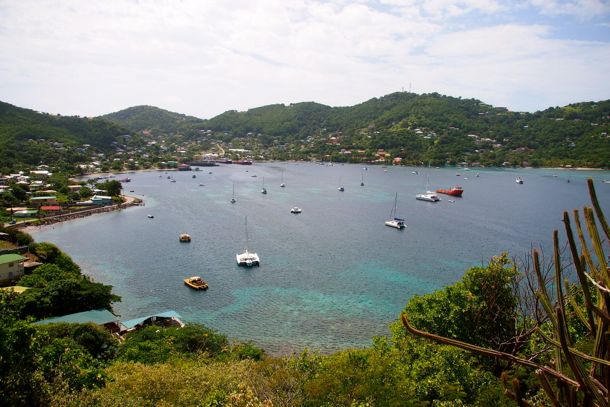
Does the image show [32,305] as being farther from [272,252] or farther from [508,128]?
[508,128]

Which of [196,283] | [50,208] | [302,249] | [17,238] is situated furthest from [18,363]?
[50,208]

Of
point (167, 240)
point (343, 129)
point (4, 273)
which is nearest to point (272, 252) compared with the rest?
point (167, 240)

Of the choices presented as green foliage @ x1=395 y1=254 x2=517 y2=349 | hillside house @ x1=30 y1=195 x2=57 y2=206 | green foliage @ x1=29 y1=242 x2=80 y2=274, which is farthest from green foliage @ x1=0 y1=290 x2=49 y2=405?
hillside house @ x1=30 y1=195 x2=57 y2=206

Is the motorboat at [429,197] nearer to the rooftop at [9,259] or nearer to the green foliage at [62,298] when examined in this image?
the green foliage at [62,298]

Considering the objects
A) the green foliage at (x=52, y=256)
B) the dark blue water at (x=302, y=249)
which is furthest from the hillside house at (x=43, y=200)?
the green foliage at (x=52, y=256)

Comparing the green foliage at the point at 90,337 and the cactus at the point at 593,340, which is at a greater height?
the cactus at the point at 593,340

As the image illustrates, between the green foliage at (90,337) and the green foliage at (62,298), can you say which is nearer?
the green foliage at (90,337)
